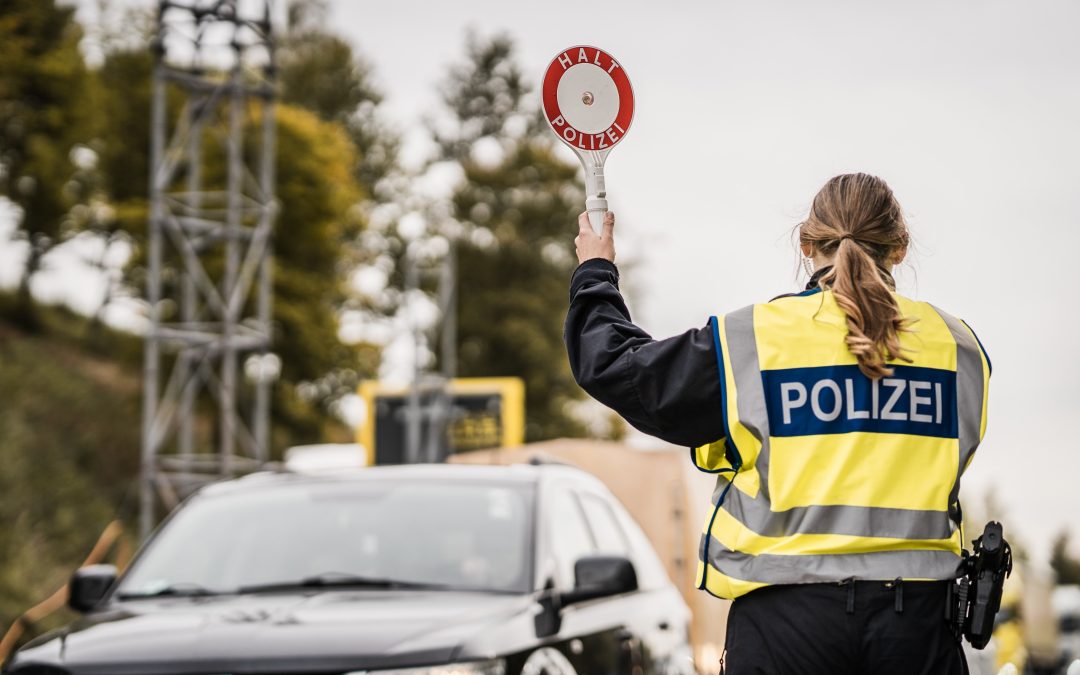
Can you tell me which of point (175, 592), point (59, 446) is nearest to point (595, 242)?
point (175, 592)

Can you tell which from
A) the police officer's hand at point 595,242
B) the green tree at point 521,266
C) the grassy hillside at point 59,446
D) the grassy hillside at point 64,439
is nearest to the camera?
the police officer's hand at point 595,242

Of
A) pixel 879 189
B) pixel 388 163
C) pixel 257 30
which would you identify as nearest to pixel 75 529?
pixel 257 30

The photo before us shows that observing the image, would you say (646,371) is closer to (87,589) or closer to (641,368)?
(641,368)

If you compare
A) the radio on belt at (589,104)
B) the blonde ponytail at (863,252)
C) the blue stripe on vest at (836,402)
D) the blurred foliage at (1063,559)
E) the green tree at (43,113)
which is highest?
the green tree at (43,113)

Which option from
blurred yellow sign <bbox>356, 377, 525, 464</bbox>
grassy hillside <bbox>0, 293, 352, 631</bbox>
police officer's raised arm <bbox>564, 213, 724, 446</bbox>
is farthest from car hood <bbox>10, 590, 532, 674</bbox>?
blurred yellow sign <bbox>356, 377, 525, 464</bbox>

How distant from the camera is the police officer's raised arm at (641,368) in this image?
11.0 ft

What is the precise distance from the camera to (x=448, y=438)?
33031mm

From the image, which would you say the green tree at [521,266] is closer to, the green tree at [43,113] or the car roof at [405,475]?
the green tree at [43,113]

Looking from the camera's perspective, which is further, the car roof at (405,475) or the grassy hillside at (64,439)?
the grassy hillside at (64,439)

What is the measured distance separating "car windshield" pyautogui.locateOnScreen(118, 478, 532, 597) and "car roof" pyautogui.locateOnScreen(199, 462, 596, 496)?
2.4 inches

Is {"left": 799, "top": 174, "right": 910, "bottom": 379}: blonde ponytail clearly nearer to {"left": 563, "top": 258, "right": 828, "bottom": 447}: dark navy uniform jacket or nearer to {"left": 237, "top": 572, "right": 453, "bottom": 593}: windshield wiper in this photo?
{"left": 563, "top": 258, "right": 828, "bottom": 447}: dark navy uniform jacket

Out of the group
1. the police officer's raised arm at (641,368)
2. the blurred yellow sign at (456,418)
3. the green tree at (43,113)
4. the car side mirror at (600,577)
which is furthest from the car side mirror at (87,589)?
the green tree at (43,113)

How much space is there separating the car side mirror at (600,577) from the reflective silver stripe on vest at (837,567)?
88.2 inches

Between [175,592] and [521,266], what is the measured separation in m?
43.6
